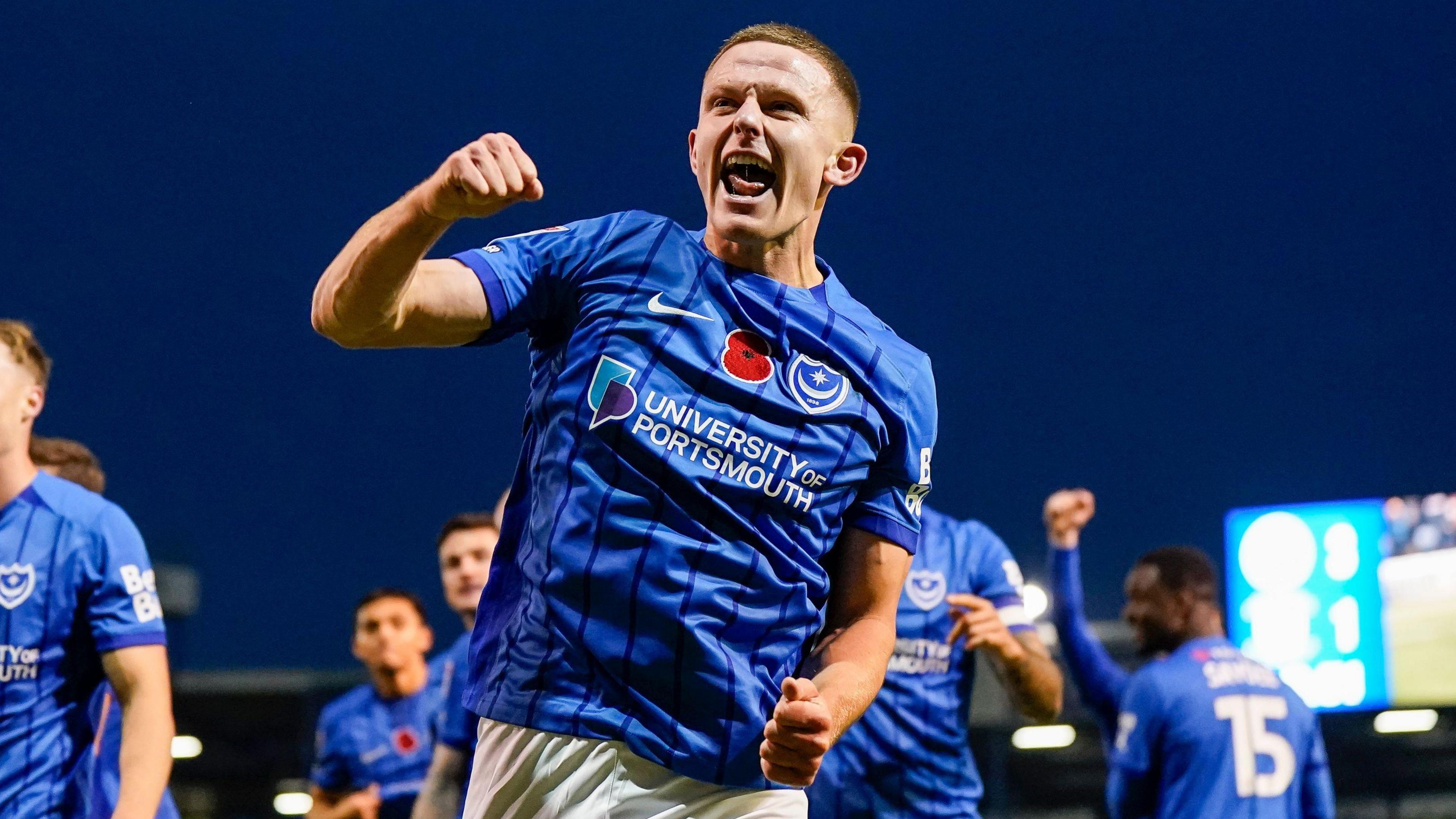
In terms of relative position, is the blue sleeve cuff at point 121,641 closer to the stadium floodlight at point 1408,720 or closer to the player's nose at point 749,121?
the player's nose at point 749,121

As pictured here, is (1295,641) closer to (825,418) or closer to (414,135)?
(825,418)

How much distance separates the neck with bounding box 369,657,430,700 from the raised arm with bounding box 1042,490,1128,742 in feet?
9.78

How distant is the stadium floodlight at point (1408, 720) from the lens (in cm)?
1155

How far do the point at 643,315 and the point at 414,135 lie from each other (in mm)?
21192

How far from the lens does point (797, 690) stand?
1974mm

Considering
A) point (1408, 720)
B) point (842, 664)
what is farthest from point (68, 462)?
Result: point (1408, 720)

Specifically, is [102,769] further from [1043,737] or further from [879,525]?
[1043,737]

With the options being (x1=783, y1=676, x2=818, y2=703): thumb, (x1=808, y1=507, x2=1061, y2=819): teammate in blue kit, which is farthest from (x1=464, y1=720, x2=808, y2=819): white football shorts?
(x1=808, y1=507, x2=1061, y2=819): teammate in blue kit

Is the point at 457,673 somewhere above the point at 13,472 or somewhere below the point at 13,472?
below

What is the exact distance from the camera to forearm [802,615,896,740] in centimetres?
221

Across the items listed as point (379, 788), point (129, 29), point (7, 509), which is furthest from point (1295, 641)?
point (129, 29)

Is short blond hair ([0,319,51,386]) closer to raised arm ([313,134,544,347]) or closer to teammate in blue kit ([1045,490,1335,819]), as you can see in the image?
raised arm ([313,134,544,347])

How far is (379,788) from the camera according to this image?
6.65 m

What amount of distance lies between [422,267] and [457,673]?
9.24 feet
